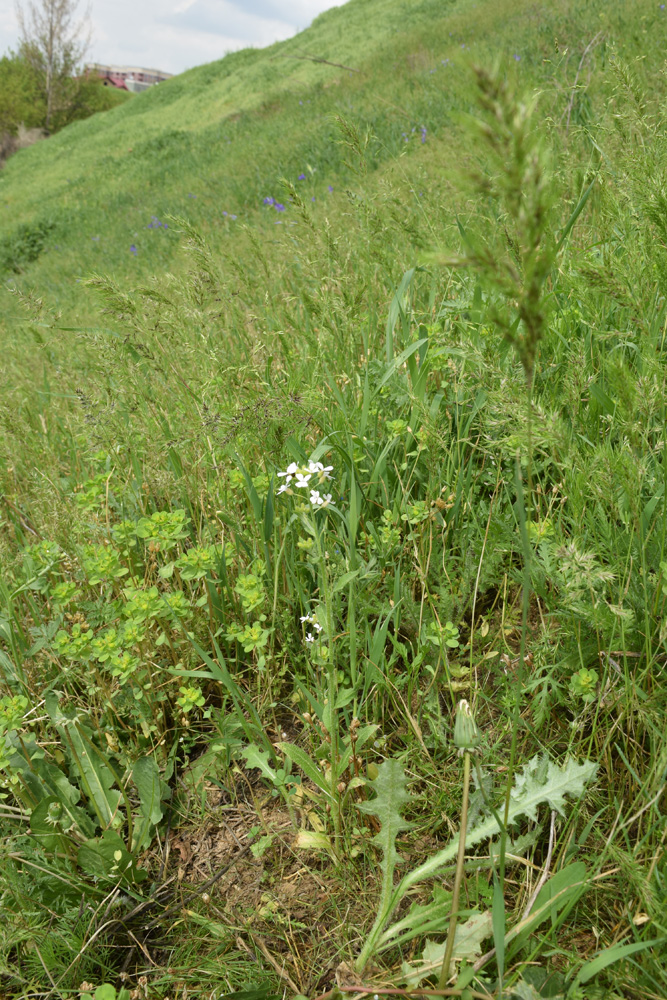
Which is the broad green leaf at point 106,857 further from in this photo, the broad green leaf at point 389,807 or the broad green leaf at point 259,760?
the broad green leaf at point 389,807

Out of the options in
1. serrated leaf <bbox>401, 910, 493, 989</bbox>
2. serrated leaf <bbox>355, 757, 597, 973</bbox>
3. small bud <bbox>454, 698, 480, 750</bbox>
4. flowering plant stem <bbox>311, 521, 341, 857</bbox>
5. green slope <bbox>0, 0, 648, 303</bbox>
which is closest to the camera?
small bud <bbox>454, 698, 480, 750</bbox>

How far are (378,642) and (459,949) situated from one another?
638mm

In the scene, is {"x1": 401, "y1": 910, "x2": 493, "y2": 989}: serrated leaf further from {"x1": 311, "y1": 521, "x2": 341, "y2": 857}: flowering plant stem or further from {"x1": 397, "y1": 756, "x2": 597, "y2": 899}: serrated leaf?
{"x1": 311, "y1": 521, "x2": 341, "y2": 857}: flowering plant stem

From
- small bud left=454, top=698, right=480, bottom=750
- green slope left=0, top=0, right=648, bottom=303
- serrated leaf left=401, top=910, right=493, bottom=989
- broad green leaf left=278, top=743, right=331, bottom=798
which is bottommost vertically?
serrated leaf left=401, top=910, right=493, bottom=989

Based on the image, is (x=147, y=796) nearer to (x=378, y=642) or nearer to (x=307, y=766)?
(x=307, y=766)

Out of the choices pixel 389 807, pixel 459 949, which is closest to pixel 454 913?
pixel 459 949

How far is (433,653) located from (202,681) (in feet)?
2.33

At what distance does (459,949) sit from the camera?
1114 millimetres

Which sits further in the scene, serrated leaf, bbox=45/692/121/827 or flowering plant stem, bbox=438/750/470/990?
serrated leaf, bbox=45/692/121/827

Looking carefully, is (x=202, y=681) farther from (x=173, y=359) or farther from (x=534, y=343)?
(x=534, y=343)

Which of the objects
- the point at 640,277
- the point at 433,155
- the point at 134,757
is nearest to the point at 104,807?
the point at 134,757

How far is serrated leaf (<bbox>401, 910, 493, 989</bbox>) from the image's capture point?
1.11 metres

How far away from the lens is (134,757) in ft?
5.70

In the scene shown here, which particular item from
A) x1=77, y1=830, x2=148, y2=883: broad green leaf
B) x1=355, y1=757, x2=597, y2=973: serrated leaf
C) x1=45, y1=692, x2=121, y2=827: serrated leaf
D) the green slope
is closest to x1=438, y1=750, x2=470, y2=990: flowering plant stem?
x1=355, y1=757, x2=597, y2=973: serrated leaf
